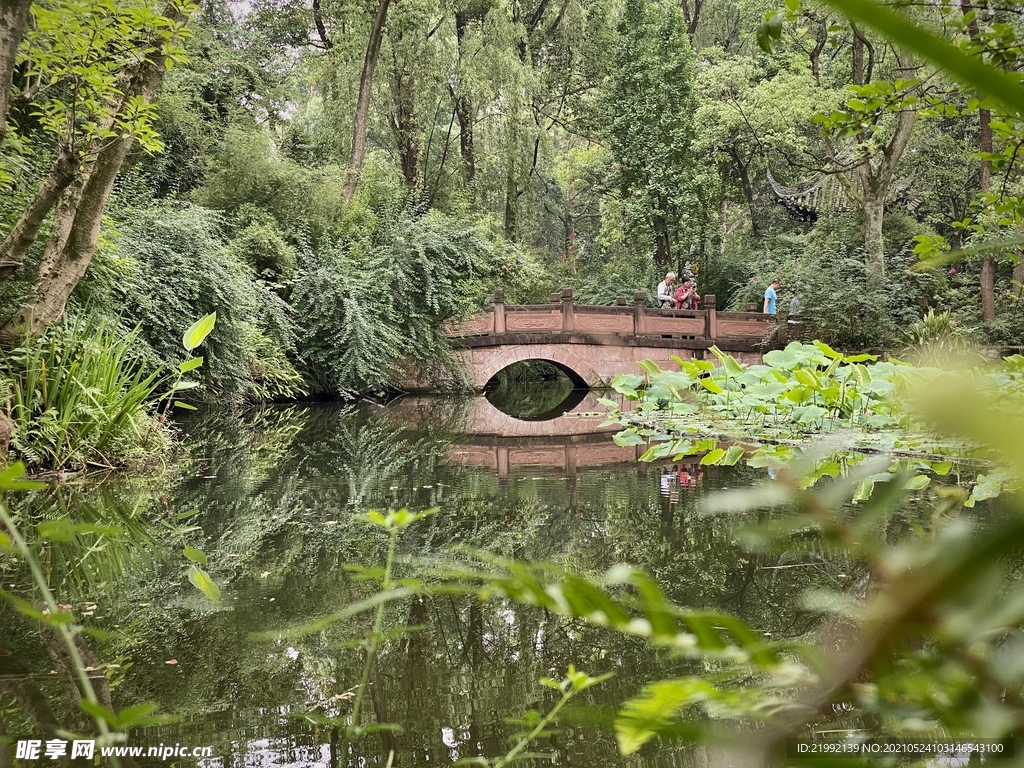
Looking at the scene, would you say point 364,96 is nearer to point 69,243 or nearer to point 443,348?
point 443,348

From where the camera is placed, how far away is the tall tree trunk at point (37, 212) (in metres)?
4.51

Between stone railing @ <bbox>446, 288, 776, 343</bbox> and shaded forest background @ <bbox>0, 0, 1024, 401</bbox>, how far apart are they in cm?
66

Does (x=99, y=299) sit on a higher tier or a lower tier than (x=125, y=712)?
higher

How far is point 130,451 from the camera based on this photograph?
18.9 ft

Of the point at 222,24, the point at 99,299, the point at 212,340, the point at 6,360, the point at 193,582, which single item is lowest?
the point at 193,582

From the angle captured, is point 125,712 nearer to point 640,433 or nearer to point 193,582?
point 193,582

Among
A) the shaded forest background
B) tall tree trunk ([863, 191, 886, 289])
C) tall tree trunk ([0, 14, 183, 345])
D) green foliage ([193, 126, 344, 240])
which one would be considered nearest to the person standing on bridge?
the shaded forest background

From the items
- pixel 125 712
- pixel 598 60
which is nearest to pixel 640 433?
pixel 125 712

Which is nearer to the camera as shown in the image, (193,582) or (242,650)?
(242,650)

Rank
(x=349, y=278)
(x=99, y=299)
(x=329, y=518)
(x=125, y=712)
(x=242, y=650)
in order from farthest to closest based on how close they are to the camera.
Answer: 1. (x=349, y=278)
2. (x=99, y=299)
3. (x=329, y=518)
4. (x=242, y=650)
5. (x=125, y=712)

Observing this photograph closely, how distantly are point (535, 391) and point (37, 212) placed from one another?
1392 centimetres

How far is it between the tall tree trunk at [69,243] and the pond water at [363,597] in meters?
1.22

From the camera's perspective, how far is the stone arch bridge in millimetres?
15805

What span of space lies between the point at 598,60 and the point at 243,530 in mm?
18721
